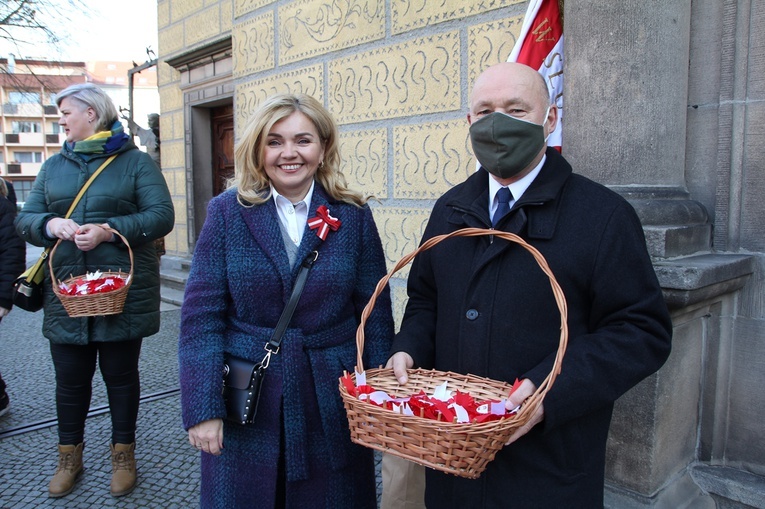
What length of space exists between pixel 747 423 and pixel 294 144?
7.14ft

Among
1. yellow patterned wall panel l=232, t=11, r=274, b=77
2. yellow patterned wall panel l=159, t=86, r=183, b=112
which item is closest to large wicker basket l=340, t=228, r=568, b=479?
yellow patterned wall panel l=232, t=11, r=274, b=77

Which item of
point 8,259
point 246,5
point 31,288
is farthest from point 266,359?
point 246,5

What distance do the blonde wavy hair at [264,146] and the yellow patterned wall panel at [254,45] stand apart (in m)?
3.14

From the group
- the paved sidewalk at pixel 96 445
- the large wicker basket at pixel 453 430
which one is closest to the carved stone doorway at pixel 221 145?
the paved sidewalk at pixel 96 445

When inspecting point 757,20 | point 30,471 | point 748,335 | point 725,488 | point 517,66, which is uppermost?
point 757,20

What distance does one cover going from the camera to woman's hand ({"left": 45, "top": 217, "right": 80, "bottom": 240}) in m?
2.96

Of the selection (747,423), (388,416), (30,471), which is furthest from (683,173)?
(30,471)

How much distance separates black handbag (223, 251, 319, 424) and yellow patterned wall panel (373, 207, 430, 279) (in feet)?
6.76

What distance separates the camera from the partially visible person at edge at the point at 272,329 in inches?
74.7

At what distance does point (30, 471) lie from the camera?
133 inches

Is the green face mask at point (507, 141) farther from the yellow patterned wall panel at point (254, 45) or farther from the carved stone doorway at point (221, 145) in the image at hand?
the carved stone doorway at point (221, 145)

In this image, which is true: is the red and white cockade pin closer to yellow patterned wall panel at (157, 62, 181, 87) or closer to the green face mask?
the green face mask

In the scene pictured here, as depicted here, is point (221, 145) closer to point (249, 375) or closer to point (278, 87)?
point (278, 87)

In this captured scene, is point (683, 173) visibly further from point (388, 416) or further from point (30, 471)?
point (30, 471)
